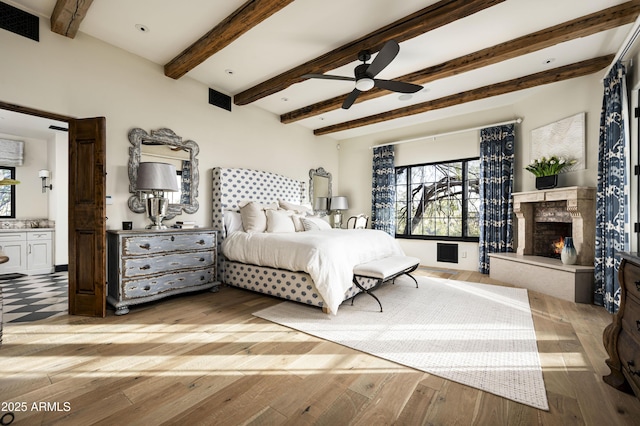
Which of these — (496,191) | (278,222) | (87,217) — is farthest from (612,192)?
(87,217)

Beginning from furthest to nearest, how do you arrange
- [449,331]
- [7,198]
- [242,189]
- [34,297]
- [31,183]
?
[31,183]
[7,198]
[242,189]
[34,297]
[449,331]

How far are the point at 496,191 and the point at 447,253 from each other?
1.45m

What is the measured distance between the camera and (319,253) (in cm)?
303

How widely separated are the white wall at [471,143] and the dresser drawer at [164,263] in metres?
3.98

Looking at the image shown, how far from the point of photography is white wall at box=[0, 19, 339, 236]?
2811 mm

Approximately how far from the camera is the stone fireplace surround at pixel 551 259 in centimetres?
348

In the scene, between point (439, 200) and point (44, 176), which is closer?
point (44, 176)

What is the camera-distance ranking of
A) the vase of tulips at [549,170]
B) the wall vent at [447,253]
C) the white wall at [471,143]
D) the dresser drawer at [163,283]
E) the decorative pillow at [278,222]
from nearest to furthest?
the dresser drawer at [163,283]
the white wall at [471,143]
the vase of tulips at [549,170]
the decorative pillow at [278,222]
the wall vent at [447,253]

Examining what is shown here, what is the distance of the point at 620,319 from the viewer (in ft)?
5.65

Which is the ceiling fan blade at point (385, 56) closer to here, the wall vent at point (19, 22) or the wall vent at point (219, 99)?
the wall vent at point (219, 99)

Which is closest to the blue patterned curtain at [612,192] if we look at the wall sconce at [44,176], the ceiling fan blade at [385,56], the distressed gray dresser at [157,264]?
the ceiling fan blade at [385,56]

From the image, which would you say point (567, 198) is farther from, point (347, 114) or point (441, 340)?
point (347, 114)

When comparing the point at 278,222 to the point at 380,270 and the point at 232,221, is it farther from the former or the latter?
the point at 380,270

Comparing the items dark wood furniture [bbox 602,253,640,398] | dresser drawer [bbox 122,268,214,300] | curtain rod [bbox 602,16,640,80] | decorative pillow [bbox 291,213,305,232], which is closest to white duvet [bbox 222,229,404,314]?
dresser drawer [bbox 122,268,214,300]
